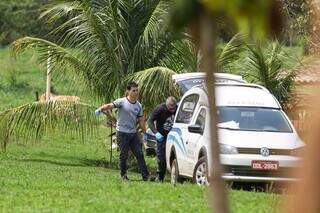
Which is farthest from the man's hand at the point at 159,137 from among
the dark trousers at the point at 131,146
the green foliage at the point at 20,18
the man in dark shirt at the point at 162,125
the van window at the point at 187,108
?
the green foliage at the point at 20,18

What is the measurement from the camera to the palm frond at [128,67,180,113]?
60.5ft

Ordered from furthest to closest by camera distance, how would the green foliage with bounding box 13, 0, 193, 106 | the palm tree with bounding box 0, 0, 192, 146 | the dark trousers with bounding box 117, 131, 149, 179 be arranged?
the green foliage with bounding box 13, 0, 193, 106
the palm tree with bounding box 0, 0, 192, 146
the dark trousers with bounding box 117, 131, 149, 179

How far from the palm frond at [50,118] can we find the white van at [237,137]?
12.8ft

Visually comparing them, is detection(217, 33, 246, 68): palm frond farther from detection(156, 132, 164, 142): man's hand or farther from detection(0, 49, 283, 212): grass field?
detection(156, 132, 164, 142): man's hand

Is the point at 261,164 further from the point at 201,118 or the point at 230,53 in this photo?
the point at 230,53

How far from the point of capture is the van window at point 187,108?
50.1 ft

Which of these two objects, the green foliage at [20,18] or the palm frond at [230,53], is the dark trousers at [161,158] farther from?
the green foliage at [20,18]

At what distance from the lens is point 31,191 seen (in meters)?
11.6

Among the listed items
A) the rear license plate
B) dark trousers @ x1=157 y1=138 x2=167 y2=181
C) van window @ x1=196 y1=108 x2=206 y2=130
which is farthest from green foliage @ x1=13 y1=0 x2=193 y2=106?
the rear license plate

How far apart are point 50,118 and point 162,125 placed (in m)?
3.83

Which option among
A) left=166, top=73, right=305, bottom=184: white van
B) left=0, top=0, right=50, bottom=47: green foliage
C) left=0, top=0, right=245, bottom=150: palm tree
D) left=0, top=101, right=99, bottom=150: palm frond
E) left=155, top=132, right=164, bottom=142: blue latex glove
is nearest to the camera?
left=166, top=73, right=305, bottom=184: white van

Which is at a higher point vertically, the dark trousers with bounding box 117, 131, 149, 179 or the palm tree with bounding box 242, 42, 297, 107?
the palm tree with bounding box 242, 42, 297, 107

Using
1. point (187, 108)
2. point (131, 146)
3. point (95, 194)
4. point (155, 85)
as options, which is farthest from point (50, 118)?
point (95, 194)

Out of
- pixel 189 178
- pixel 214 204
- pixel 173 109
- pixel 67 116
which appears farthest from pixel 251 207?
pixel 67 116
